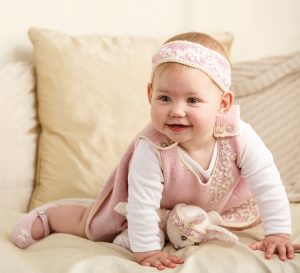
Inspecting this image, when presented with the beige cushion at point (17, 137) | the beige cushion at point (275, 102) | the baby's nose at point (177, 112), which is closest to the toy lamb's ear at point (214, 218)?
the baby's nose at point (177, 112)

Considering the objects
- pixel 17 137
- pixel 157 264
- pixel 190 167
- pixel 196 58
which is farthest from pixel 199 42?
pixel 17 137

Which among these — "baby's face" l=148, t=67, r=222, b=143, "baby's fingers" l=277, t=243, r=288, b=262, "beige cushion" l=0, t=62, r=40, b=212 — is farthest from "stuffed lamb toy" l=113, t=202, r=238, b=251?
"beige cushion" l=0, t=62, r=40, b=212

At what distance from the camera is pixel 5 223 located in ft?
4.03

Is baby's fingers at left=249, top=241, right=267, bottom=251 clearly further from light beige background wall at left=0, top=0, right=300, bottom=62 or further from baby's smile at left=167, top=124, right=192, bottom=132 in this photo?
light beige background wall at left=0, top=0, right=300, bottom=62

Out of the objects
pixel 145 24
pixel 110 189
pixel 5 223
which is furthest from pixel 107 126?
pixel 145 24

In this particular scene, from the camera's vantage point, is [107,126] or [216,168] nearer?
[216,168]

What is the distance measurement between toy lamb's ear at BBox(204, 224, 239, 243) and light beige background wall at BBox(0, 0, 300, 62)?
3.84 ft

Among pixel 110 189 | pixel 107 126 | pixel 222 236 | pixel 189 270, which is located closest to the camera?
pixel 189 270

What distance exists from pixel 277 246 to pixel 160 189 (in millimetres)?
323

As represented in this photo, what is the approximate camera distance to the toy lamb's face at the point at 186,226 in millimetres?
949

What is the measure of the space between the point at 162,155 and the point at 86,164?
0.53 m

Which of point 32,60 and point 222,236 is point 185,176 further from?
point 32,60

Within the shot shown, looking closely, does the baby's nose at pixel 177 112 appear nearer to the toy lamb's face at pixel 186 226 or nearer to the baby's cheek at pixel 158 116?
the baby's cheek at pixel 158 116

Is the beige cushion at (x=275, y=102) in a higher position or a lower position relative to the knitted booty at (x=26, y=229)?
higher
